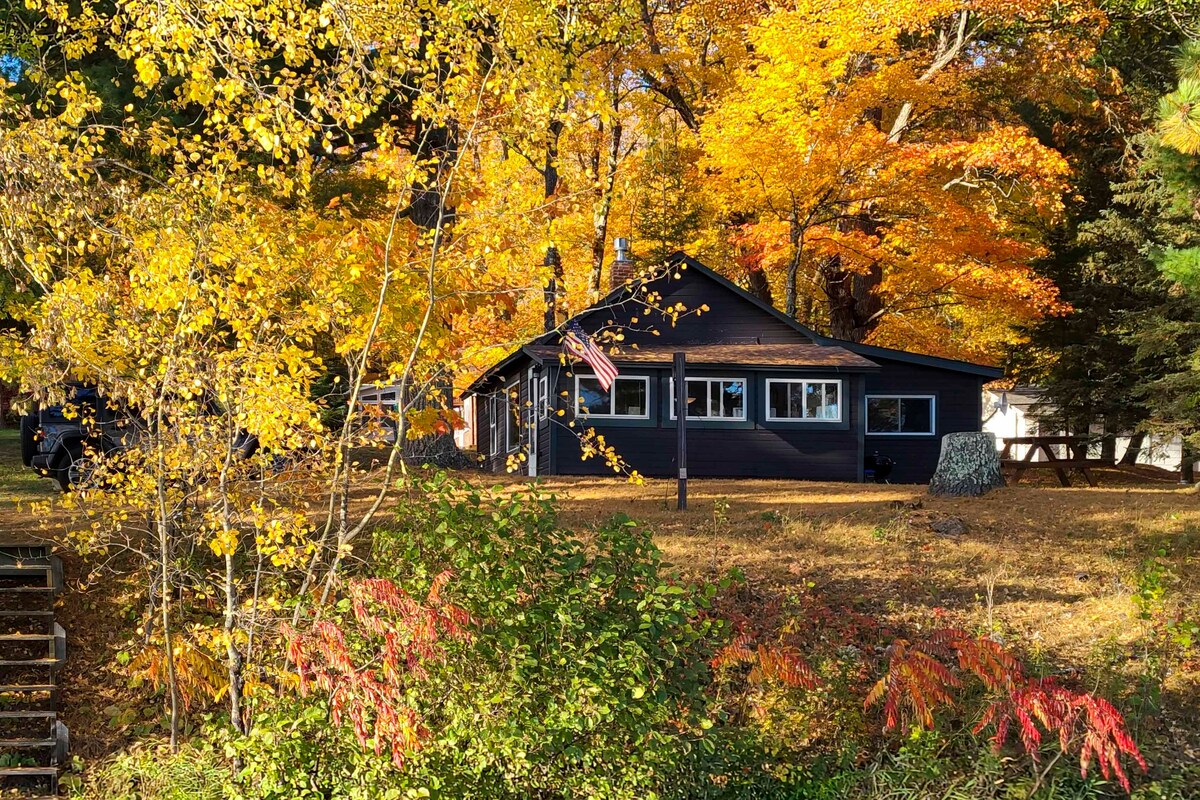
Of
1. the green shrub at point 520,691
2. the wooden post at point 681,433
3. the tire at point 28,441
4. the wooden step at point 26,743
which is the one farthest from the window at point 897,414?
the wooden step at point 26,743

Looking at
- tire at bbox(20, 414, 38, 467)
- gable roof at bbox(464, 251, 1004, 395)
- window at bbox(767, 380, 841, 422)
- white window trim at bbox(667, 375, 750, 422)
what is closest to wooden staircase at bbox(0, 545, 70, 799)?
tire at bbox(20, 414, 38, 467)

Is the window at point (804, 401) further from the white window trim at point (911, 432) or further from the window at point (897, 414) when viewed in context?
the window at point (897, 414)

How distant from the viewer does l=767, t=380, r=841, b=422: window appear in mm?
23094

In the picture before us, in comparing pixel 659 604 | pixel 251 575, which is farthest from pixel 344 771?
pixel 251 575

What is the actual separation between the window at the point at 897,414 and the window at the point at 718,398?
361 cm

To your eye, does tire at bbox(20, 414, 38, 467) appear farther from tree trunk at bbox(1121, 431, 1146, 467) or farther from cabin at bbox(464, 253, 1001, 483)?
tree trunk at bbox(1121, 431, 1146, 467)

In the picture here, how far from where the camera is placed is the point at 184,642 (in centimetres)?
818

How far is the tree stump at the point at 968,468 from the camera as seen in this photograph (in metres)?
16.3

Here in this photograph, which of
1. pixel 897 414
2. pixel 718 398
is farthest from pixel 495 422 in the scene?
pixel 897 414

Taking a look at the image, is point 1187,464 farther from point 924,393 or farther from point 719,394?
point 719,394

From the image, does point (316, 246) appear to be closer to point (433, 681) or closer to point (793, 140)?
point (433, 681)

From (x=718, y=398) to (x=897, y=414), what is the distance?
4.56 meters

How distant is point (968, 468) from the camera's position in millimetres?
16453

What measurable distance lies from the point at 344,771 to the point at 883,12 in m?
18.5
